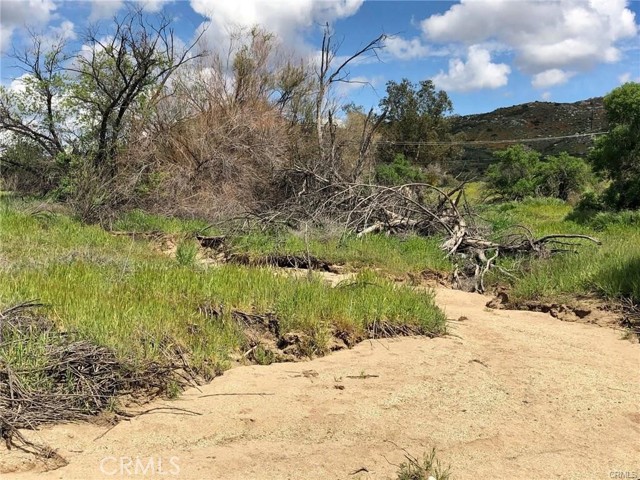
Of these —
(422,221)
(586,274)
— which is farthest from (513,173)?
(586,274)

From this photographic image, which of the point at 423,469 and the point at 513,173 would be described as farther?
the point at 513,173

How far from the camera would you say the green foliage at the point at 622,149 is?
14.5 metres

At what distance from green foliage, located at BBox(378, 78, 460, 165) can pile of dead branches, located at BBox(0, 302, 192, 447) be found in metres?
32.1

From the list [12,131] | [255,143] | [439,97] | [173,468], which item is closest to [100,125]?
[12,131]

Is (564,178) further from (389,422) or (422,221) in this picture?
(389,422)

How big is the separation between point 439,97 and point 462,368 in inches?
1470

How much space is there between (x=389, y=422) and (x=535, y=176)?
22.0 meters

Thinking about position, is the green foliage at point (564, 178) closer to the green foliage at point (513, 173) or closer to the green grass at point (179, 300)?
the green foliage at point (513, 173)

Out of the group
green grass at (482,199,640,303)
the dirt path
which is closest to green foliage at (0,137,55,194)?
green grass at (482,199,640,303)

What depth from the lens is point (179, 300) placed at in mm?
5594

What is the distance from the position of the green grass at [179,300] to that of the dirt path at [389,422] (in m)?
0.42

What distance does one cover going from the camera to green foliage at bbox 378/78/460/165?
37.0 metres

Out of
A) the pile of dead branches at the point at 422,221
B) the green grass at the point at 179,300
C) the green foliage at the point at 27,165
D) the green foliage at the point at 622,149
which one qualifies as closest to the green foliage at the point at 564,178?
the green foliage at the point at 622,149

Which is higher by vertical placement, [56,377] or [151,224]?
[151,224]
